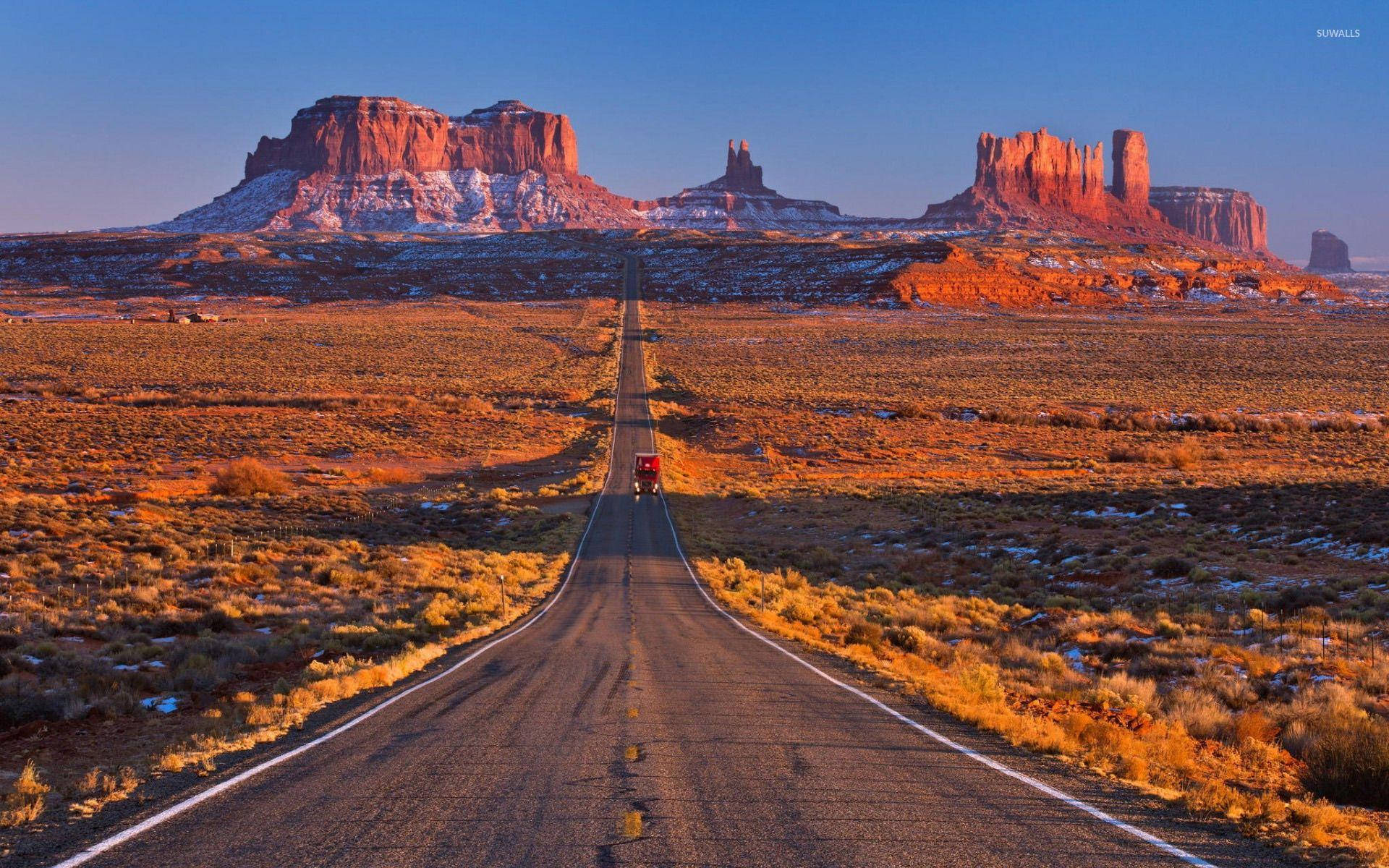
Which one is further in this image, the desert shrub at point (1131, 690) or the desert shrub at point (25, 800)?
the desert shrub at point (1131, 690)

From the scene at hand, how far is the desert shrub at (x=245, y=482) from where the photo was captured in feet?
115

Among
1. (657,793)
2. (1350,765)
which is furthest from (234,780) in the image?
(1350,765)

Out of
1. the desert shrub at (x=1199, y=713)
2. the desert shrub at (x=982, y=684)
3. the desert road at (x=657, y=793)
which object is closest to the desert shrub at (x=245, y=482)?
the desert road at (x=657, y=793)

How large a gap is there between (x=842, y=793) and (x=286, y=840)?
153 inches

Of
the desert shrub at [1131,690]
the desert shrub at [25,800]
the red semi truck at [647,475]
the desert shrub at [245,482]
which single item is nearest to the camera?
the desert shrub at [25,800]

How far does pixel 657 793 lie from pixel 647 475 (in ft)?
115

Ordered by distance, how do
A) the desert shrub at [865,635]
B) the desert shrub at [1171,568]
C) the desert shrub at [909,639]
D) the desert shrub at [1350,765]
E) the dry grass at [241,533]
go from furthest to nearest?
the desert shrub at [1171,568] → the desert shrub at [865,635] → the desert shrub at [909,639] → the dry grass at [241,533] → the desert shrub at [1350,765]

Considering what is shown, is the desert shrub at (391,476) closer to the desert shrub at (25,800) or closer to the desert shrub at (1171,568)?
the desert shrub at (1171,568)

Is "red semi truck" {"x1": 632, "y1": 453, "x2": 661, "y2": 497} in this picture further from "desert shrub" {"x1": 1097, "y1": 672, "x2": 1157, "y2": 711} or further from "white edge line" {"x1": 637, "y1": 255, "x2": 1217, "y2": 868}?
"desert shrub" {"x1": 1097, "y1": 672, "x2": 1157, "y2": 711}

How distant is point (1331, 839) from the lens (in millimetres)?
6012

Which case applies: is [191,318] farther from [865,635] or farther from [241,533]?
[865,635]

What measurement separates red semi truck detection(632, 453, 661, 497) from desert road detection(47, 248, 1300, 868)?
29561mm

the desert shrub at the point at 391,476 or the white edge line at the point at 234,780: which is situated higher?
the white edge line at the point at 234,780

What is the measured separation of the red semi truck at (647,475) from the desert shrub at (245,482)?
Answer: 1493 cm
